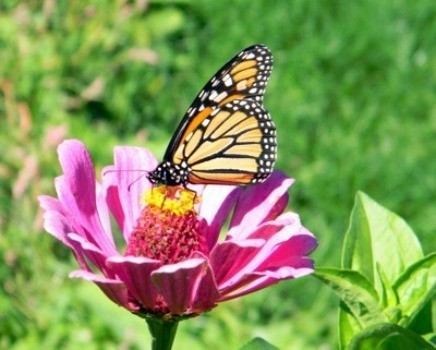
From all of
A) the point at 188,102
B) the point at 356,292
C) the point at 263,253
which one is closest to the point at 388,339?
the point at 356,292

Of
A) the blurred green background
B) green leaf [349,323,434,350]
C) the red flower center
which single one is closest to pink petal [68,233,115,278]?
the red flower center

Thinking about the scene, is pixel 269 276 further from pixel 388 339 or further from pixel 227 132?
pixel 227 132

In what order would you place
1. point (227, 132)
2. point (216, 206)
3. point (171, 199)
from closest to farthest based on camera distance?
point (171, 199) < point (216, 206) < point (227, 132)

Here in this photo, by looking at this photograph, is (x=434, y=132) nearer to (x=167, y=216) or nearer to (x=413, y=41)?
(x=413, y=41)

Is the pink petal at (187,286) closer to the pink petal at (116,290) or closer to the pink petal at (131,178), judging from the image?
the pink petal at (116,290)

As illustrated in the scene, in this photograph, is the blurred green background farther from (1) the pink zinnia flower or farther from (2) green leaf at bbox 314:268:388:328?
(2) green leaf at bbox 314:268:388:328

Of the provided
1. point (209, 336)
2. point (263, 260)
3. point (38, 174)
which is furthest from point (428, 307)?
point (38, 174)
